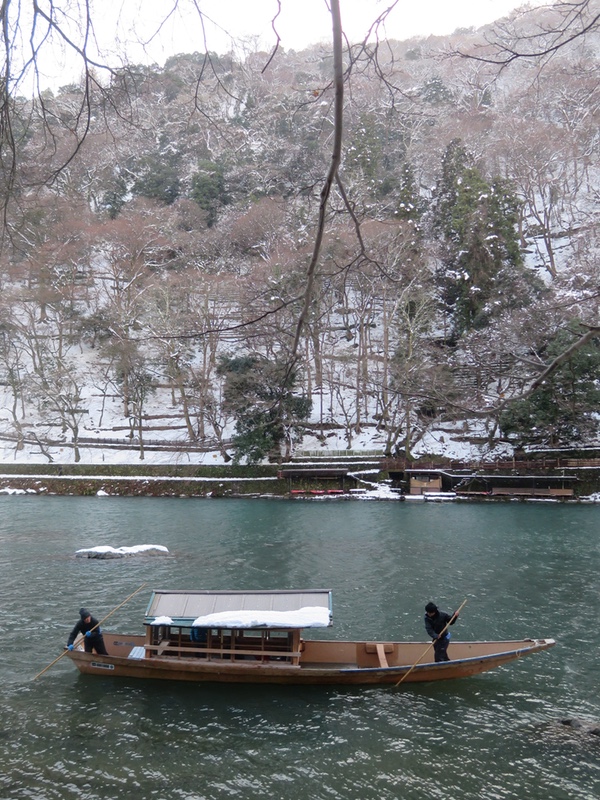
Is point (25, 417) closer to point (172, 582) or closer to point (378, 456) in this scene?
point (378, 456)

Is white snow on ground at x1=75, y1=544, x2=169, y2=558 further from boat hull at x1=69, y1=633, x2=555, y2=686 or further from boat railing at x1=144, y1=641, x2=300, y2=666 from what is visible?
boat railing at x1=144, y1=641, x2=300, y2=666

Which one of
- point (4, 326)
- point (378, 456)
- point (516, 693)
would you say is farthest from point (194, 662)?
point (4, 326)

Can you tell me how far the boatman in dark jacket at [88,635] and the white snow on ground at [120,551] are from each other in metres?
6.96

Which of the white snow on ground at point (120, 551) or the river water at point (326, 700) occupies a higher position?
the white snow on ground at point (120, 551)

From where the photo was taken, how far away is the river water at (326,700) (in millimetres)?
6461

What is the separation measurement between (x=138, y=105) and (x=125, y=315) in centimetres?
3288

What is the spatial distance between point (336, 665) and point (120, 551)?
29.4ft

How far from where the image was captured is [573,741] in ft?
23.4

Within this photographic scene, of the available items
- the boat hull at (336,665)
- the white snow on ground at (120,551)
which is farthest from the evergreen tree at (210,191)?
the boat hull at (336,665)

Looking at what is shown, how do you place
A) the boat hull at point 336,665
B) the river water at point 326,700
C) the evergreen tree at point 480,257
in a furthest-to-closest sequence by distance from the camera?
the evergreen tree at point 480,257, the boat hull at point 336,665, the river water at point 326,700

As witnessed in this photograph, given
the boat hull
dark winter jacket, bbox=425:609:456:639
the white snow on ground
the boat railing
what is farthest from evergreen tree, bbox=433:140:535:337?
the boat railing

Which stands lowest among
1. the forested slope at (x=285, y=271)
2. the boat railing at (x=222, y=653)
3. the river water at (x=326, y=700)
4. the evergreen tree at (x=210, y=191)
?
the river water at (x=326, y=700)

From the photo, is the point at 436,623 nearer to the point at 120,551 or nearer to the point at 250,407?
the point at 120,551

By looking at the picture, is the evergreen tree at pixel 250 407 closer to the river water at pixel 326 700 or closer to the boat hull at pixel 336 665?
the river water at pixel 326 700
